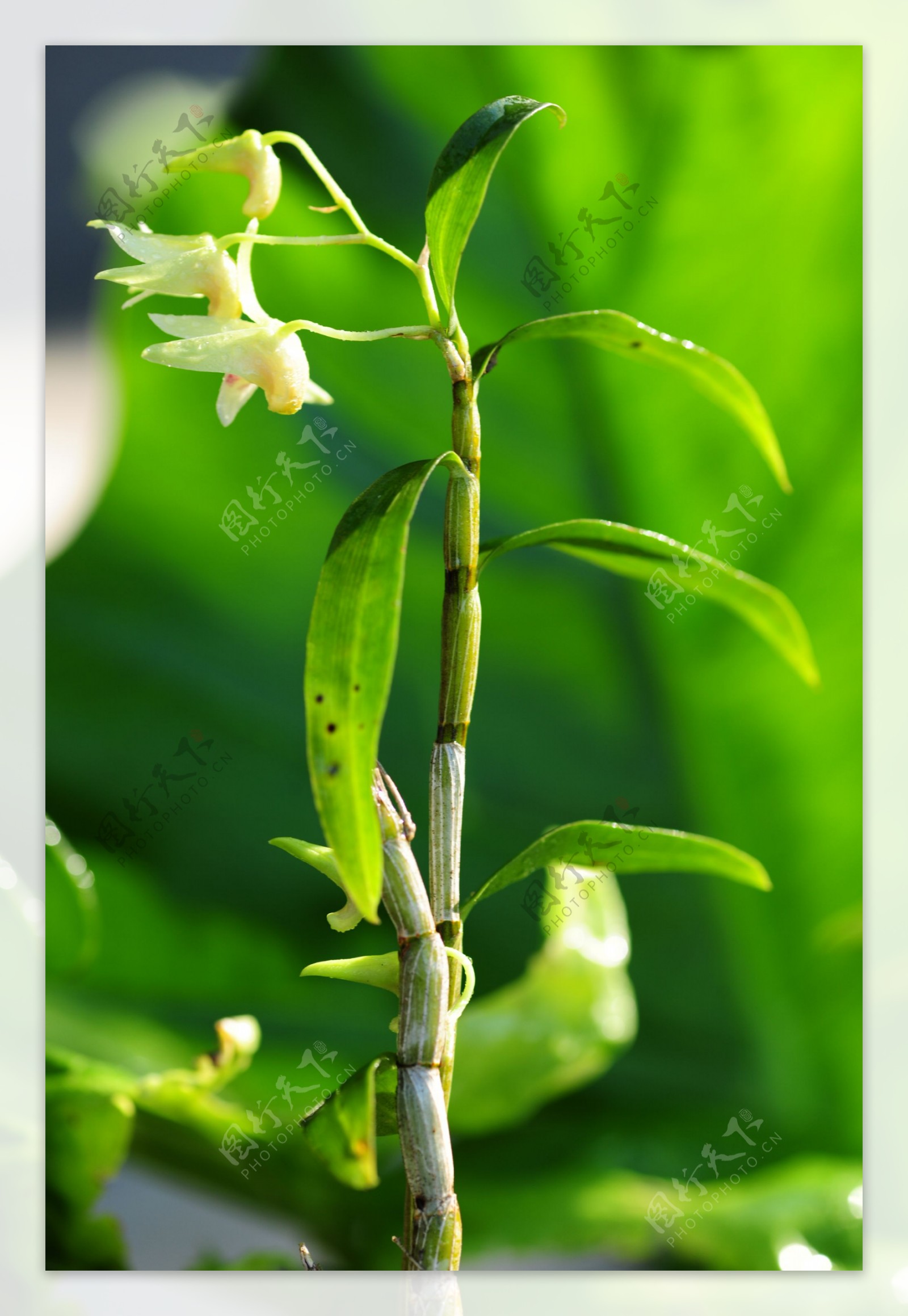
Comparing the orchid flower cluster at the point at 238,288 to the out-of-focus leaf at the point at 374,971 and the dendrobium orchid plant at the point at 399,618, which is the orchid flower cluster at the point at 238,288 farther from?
the out-of-focus leaf at the point at 374,971

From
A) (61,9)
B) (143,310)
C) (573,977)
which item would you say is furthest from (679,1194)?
(61,9)

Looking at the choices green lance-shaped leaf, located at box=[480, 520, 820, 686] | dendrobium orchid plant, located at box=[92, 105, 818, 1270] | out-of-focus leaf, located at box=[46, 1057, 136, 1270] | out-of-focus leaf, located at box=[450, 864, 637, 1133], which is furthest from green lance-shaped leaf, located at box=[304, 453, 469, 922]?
out-of-focus leaf, located at box=[46, 1057, 136, 1270]

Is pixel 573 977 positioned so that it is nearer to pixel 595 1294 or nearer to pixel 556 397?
pixel 595 1294

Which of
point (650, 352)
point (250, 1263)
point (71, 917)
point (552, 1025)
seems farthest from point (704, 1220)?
point (650, 352)

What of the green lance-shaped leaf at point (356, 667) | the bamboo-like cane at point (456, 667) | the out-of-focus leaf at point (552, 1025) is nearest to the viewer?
the green lance-shaped leaf at point (356, 667)

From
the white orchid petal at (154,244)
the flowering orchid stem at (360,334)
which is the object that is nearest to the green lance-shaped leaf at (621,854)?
the flowering orchid stem at (360,334)

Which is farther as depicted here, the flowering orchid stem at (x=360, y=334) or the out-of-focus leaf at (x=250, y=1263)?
the out-of-focus leaf at (x=250, y=1263)

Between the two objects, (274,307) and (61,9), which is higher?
(61,9)
